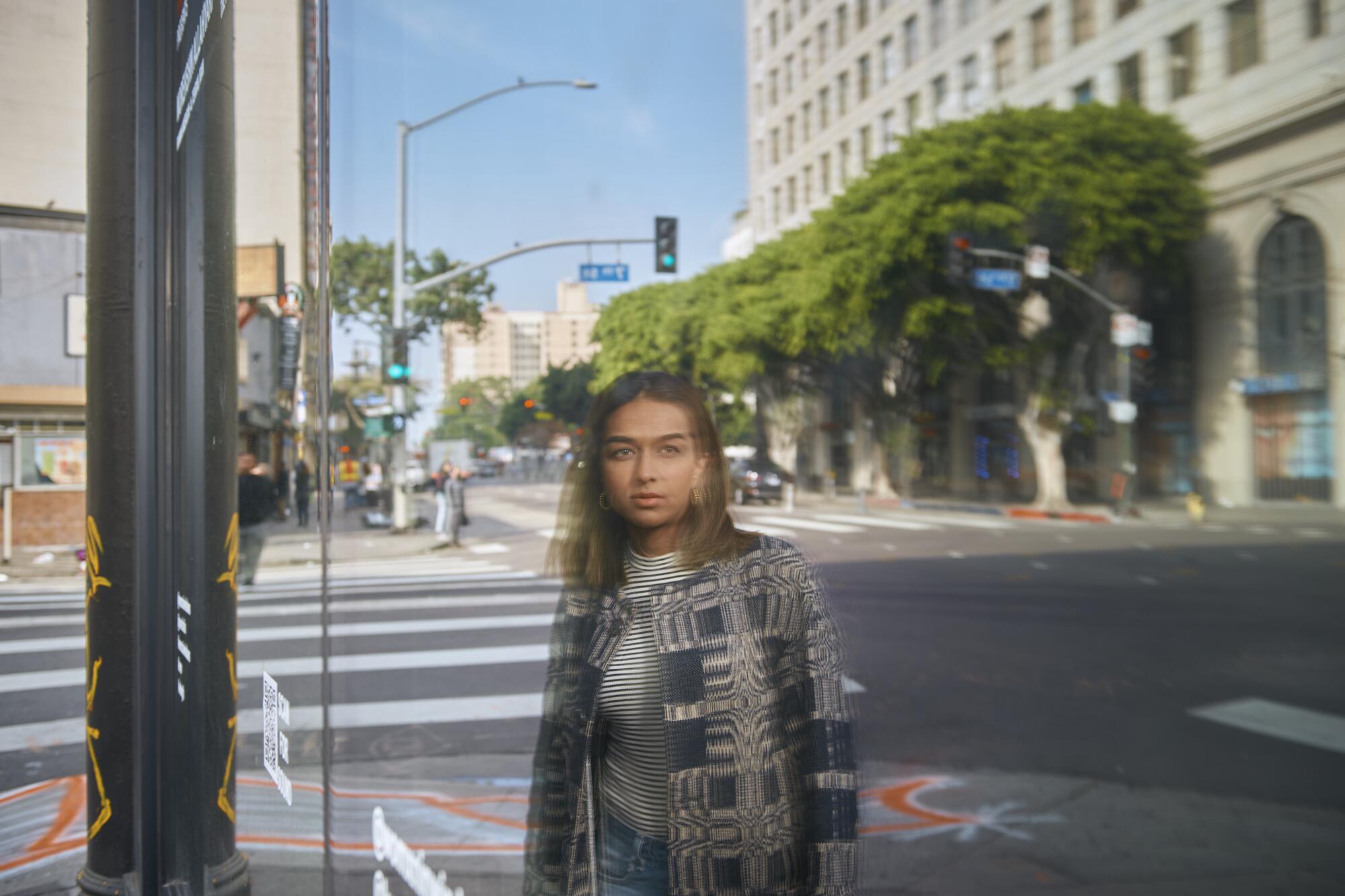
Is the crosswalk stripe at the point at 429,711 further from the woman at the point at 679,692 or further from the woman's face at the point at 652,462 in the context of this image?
the woman's face at the point at 652,462

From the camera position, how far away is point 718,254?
2.47 meters

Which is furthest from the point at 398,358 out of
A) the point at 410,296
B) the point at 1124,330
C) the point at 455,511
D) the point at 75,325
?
the point at 455,511

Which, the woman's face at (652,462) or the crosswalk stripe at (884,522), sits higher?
the woman's face at (652,462)

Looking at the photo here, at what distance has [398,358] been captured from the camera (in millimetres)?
2658

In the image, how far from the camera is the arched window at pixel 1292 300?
1776 mm

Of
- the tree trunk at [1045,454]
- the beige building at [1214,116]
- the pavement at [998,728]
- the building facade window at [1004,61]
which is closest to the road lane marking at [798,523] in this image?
the pavement at [998,728]

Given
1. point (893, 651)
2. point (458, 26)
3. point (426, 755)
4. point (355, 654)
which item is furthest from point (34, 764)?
point (893, 651)

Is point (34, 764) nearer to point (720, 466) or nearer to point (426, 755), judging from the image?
point (426, 755)

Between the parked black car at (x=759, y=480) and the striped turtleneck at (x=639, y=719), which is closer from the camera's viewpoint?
the striped turtleneck at (x=639, y=719)

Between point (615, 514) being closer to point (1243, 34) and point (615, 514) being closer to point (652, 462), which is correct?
point (652, 462)

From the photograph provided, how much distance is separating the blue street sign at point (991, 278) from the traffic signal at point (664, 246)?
0.81 meters

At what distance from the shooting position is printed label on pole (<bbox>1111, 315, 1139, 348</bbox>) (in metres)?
2.15

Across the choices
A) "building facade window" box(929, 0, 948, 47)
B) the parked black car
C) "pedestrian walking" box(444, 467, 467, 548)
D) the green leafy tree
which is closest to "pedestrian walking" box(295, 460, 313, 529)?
the green leafy tree

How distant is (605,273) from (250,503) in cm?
118
